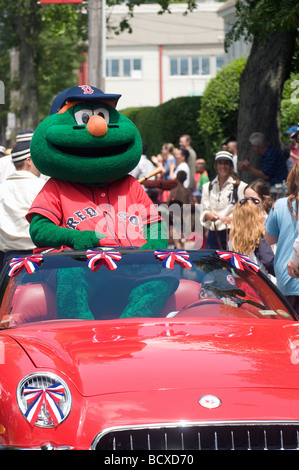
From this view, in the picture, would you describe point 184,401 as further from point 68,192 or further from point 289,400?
point 68,192

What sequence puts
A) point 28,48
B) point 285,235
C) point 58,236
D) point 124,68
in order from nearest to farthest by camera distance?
point 58,236, point 285,235, point 28,48, point 124,68

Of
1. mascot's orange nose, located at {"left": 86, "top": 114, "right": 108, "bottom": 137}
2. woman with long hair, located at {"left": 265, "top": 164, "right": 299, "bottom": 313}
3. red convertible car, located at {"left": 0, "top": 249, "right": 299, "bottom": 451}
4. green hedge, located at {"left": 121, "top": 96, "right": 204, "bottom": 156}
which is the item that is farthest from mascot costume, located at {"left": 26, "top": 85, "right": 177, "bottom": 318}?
green hedge, located at {"left": 121, "top": 96, "right": 204, "bottom": 156}

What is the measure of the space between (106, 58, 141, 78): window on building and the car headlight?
64.9 meters

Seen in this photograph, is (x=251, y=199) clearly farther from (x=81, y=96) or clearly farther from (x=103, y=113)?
(x=81, y=96)

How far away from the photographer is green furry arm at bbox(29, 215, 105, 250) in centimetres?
607

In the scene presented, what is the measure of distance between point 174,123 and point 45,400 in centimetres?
2495

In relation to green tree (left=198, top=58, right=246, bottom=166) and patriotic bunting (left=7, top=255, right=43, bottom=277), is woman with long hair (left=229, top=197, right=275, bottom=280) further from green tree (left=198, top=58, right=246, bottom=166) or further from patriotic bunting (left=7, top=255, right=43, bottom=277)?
green tree (left=198, top=58, right=246, bottom=166)

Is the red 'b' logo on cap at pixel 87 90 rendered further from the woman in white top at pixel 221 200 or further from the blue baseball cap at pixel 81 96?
the woman in white top at pixel 221 200

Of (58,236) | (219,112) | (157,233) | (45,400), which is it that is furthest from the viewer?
(219,112)

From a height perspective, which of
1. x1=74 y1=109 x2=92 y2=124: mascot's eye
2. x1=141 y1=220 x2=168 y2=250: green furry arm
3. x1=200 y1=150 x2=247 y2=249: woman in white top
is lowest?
x1=141 y1=220 x2=168 y2=250: green furry arm

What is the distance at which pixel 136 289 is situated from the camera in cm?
527

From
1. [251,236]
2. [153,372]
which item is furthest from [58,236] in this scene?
[251,236]

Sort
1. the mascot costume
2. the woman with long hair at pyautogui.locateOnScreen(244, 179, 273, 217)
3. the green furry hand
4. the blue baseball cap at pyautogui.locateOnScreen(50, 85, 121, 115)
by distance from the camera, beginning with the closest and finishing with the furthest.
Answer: the green furry hand
the mascot costume
the blue baseball cap at pyautogui.locateOnScreen(50, 85, 121, 115)
the woman with long hair at pyautogui.locateOnScreen(244, 179, 273, 217)
